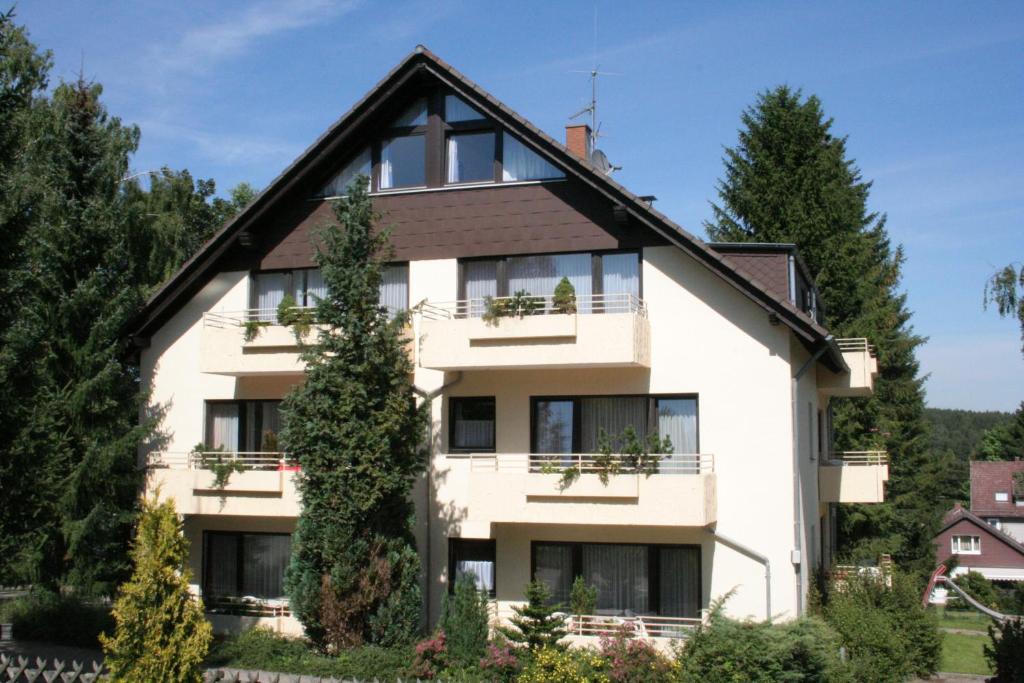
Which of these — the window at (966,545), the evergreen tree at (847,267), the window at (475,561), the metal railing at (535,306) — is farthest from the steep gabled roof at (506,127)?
the window at (966,545)

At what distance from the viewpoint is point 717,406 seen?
64.6 feet

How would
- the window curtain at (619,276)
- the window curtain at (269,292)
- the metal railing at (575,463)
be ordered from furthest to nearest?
1. the window curtain at (269,292)
2. the window curtain at (619,276)
3. the metal railing at (575,463)

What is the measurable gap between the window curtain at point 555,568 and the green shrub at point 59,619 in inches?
352

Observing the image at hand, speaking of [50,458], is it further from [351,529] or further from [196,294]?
[351,529]

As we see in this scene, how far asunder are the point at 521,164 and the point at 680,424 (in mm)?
6296

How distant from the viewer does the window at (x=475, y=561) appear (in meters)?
20.8

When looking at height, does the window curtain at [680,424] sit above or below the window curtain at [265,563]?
above

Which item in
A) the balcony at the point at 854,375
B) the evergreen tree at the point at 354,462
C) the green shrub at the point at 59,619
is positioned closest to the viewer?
the evergreen tree at the point at 354,462

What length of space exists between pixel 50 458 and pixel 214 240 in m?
5.79

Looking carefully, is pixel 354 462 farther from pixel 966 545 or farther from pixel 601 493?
pixel 966 545

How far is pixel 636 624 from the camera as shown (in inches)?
758

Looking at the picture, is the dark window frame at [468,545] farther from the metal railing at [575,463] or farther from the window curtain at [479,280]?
the window curtain at [479,280]

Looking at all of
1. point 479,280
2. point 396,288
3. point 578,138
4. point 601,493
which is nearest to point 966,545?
point 578,138

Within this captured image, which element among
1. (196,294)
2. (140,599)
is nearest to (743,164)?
(196,294)
